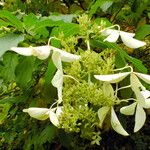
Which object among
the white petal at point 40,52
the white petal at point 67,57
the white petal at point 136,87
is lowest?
the white petal at point 136,87

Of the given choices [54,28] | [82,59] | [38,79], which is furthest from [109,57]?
[38,79]

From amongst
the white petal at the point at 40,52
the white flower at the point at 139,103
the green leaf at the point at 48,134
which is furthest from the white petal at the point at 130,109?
the green leaf at the point at 48,134

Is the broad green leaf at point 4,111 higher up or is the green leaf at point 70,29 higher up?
the green leaf at point 70,29

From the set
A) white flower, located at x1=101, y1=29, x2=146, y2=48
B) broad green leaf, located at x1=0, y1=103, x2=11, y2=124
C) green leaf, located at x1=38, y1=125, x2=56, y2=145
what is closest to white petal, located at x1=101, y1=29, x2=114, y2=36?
white flower, located at x1=101, y1=29, x2=146, y2=48

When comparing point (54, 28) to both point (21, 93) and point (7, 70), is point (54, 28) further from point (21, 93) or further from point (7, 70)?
point (21, 93)

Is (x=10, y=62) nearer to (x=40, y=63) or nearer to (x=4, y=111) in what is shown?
(x=40, y=63)

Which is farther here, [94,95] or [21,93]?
[21,93]

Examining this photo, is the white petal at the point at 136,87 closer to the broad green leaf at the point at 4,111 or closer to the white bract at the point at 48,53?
the white bract at the point at 48,53
